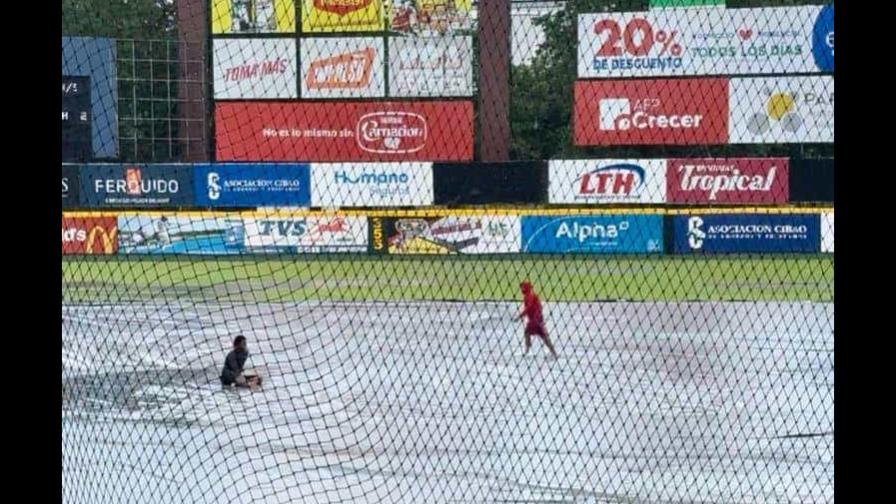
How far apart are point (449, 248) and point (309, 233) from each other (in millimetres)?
2490

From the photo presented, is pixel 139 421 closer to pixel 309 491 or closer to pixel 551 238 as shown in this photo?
pixel 309 491

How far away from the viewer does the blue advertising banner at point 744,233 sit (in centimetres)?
1960

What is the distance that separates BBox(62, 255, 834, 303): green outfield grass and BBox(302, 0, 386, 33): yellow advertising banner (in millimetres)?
3438

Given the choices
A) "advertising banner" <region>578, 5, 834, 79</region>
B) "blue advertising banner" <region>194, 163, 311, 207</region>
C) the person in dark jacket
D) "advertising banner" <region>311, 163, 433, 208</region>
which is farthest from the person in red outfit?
"advertising banner" <region>311, 163, 433, 208</region>

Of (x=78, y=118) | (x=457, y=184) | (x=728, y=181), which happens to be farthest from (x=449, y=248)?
(x=78, y=118)

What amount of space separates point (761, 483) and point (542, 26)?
5.82 metres

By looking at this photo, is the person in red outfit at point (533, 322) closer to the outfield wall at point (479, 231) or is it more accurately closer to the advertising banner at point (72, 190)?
the outfield wall at point (479, 231)

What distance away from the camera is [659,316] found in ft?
61.0

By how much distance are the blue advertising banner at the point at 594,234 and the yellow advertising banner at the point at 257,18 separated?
666cm

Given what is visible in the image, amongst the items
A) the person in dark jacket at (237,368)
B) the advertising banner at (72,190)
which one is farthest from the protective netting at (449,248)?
the advertising banner at (72,190)

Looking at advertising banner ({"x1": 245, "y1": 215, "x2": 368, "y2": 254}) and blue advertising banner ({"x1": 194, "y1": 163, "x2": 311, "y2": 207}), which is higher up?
blue advertising banner ({"x1": 194, "y1": 163, "x2": 311, "y2": 207})

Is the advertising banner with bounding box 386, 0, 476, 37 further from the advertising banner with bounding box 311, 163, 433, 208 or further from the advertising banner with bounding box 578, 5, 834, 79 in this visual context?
the advertising banner with bounding box 311, 163, 433, 208

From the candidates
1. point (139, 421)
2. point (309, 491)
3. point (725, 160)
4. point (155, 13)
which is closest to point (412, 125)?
point (725, 160)

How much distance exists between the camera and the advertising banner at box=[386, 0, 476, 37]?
45.7 feet
